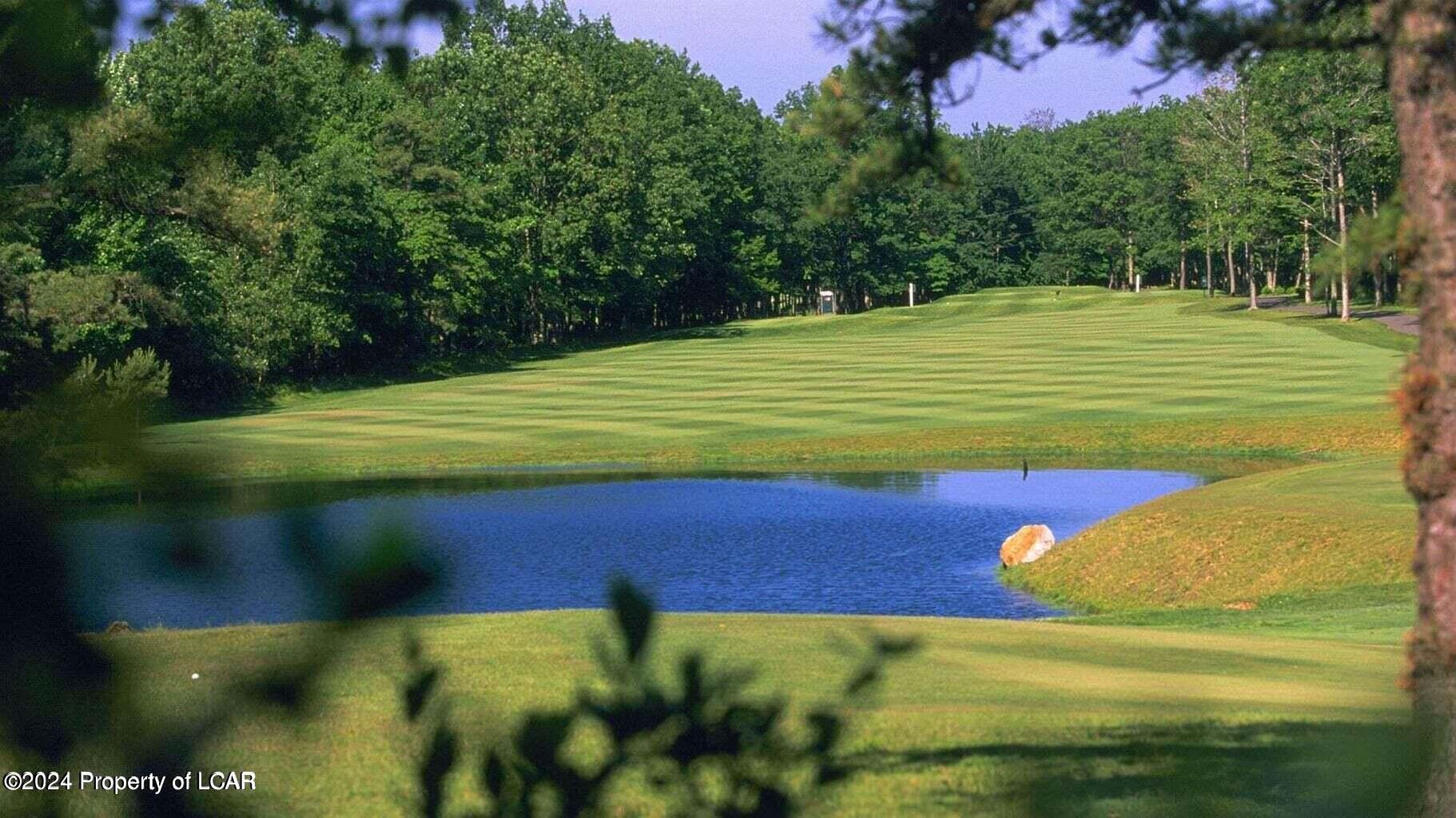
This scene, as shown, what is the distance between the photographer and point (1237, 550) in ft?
72.8

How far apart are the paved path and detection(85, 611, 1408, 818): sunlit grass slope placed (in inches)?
1841

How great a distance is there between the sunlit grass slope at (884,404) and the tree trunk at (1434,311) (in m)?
20.5

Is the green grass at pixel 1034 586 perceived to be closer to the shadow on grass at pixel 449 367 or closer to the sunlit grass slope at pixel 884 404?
the sunlit grass slope at pixel 884 404

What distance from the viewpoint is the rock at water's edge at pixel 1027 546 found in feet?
78.9

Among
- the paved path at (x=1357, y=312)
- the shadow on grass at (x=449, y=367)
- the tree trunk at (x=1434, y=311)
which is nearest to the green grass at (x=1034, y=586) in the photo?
the tree trunk at (x=1434, y=311)

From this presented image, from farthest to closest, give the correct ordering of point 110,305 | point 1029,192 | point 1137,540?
point 1029,192
point 110,305
point 1137,540

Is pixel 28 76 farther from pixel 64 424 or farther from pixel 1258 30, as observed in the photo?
pixel 1258 30

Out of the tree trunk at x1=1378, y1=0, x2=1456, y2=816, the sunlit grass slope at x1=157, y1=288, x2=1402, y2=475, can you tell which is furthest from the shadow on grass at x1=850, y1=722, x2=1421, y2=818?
the sunlit grass slope at x1=157, y1=288, x2=1402, y2=475

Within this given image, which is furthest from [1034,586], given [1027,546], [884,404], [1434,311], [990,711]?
[884,404]

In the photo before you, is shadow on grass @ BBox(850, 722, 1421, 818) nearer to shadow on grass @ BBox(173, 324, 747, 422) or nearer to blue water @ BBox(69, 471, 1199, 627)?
blue water @ BBox(69, 471, 1199, 627)

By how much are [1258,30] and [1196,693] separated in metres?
5.56

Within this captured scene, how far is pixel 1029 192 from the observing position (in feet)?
445

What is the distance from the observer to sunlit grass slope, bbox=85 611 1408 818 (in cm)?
266

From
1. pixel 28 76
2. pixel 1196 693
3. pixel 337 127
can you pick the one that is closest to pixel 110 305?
pixel 1196 693
